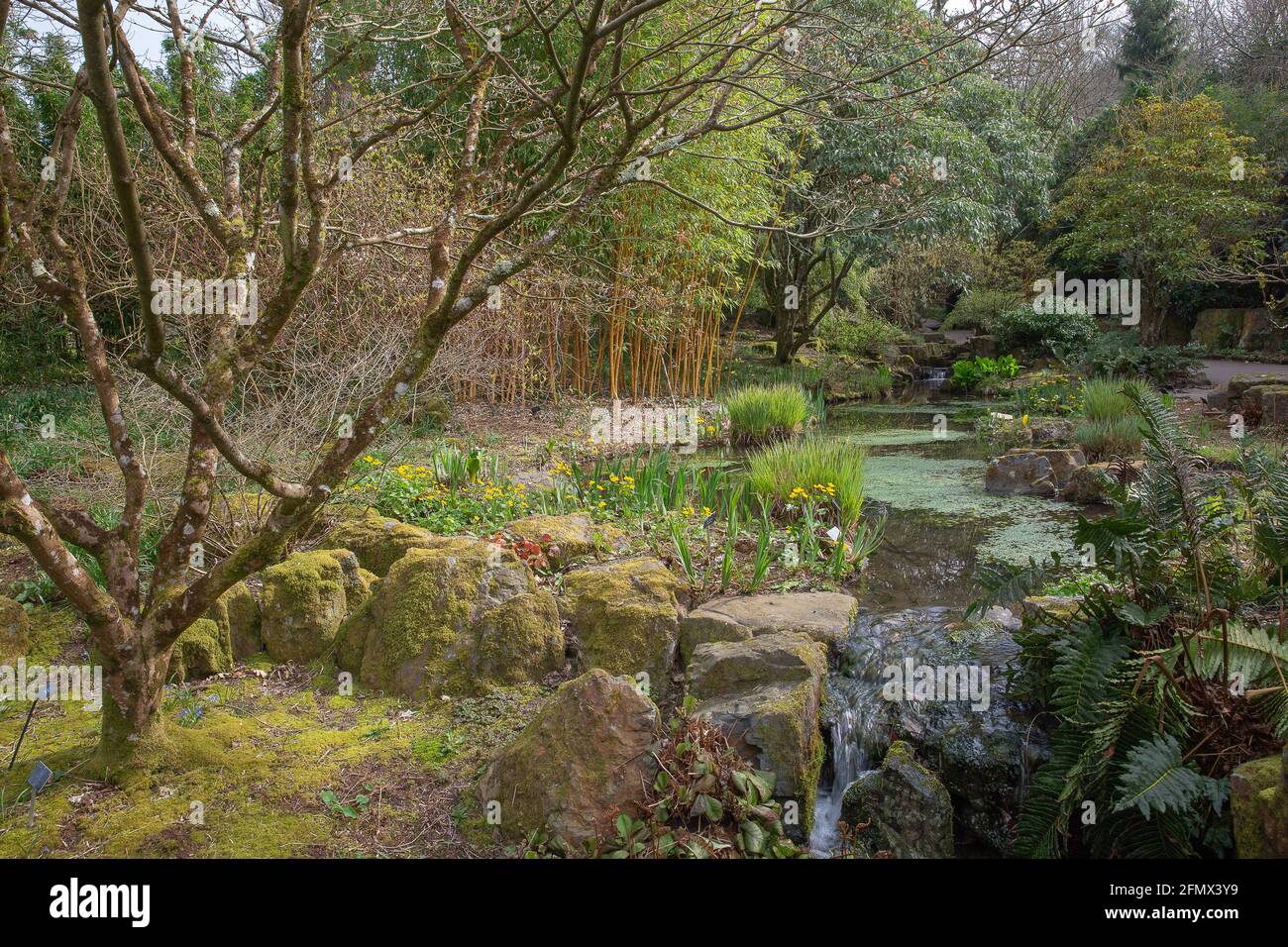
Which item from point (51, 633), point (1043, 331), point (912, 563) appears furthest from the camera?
point (1043, 331)

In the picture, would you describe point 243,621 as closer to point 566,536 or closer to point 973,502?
point 566,536

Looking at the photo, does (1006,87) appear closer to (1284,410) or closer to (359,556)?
(1284,410)

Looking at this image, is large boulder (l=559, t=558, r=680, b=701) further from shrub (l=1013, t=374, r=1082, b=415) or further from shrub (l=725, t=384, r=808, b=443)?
shrub (l=1013, t=374, r=1082, b=415)

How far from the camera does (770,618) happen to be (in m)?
4.21

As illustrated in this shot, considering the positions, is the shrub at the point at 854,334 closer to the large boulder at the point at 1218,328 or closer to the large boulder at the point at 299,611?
the large boulder at the point at 1218,328

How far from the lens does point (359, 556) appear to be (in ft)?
15.3

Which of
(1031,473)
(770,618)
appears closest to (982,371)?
(1031,473)

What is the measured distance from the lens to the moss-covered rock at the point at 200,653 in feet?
11.7

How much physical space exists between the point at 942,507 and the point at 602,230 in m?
5.49

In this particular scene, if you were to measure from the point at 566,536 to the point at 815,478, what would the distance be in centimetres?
227

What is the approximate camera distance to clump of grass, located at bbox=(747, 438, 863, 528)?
6145mm

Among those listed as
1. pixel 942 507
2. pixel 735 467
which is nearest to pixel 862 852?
pixel 942 507

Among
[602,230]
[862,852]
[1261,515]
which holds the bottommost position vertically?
[862,852]

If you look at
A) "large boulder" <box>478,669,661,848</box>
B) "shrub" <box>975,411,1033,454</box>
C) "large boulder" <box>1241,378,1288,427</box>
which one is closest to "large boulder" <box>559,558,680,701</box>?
"large boulder" <box>478,669,661,848</box>
